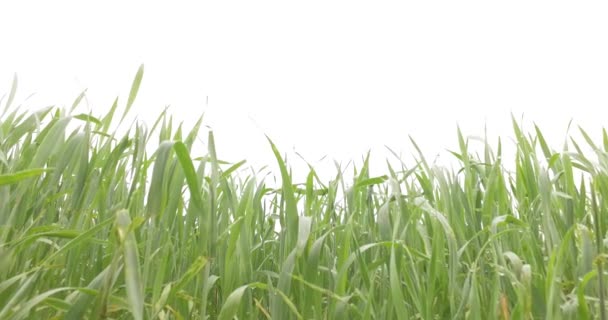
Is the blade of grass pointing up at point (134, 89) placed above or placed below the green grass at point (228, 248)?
above

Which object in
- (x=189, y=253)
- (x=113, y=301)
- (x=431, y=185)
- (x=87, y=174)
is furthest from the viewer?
(x=431, y=185)

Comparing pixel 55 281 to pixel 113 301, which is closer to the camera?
pixel 113 301

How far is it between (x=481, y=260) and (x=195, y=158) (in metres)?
0.68

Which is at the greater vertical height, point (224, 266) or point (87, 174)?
point (87, 174)

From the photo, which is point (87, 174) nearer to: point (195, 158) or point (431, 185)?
point (195, 158)

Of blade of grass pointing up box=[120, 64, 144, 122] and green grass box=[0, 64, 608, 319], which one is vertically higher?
blade of grass pointing up box=[120, 64, 144, 122]

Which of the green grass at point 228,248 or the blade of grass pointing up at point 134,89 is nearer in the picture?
the green grass at point 228,248

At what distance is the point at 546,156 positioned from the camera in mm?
1410

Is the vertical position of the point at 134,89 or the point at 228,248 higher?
the point at 134,89

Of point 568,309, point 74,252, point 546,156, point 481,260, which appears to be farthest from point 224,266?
point 546,156

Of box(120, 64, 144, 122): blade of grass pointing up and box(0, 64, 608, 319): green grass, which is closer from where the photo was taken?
box(0, 64, 608, 319): green grass

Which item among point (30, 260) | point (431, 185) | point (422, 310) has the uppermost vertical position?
point (431, 185)

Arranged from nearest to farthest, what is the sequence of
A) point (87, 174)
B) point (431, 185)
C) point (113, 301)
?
point (113, 301)
point (87, 174)
point (431, 185)

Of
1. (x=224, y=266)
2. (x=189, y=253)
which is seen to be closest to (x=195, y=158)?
(x=189, y=253)
